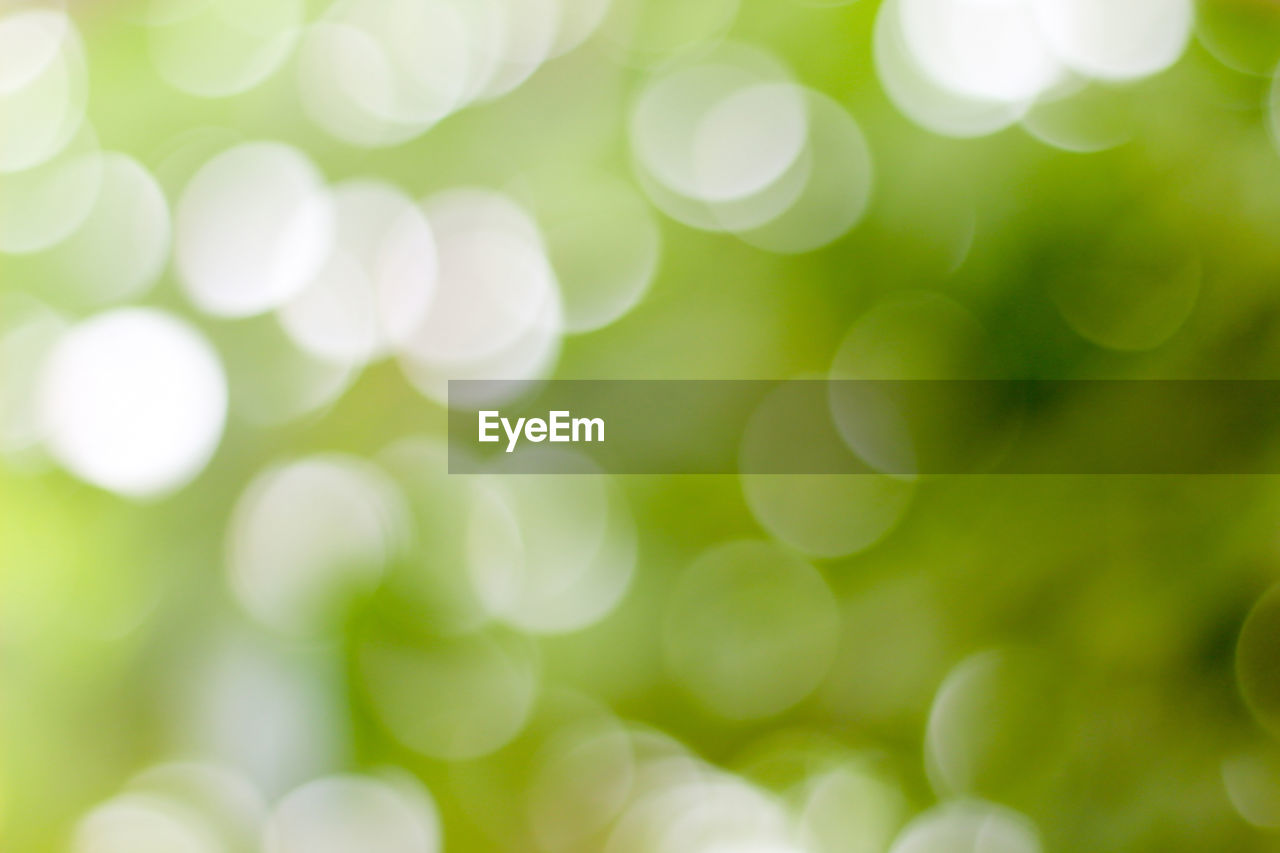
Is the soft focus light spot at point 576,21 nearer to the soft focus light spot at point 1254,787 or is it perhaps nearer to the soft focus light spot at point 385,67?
the soft focus light spot at point 385,67

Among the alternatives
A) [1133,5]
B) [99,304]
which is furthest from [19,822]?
[1133,5]

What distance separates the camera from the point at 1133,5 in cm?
23

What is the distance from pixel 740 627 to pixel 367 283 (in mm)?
135

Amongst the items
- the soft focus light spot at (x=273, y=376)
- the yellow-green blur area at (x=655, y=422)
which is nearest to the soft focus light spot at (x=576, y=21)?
the yellow-green blur area at (x=655, y=422)

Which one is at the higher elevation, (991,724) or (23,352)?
(23,352)

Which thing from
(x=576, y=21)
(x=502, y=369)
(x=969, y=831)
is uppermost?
(x=576, y=21)

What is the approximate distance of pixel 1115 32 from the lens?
227 millimetres

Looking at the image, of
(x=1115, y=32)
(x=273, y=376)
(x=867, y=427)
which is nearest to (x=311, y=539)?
(x=273, y=376)

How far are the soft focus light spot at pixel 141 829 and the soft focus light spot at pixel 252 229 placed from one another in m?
0.14

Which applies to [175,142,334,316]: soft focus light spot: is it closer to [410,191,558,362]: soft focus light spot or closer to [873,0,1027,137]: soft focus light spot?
[410,191,558,362]: soft focus light spot

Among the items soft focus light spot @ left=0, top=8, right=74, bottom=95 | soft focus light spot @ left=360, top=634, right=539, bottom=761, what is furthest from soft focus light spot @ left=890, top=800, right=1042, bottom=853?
soft focus light spot @ left=0, top=8, right=74, bottom=95

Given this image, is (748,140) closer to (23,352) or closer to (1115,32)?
(1115,32)

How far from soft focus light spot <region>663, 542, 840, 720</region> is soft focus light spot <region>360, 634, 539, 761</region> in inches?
1.6

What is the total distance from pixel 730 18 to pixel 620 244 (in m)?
0.07
